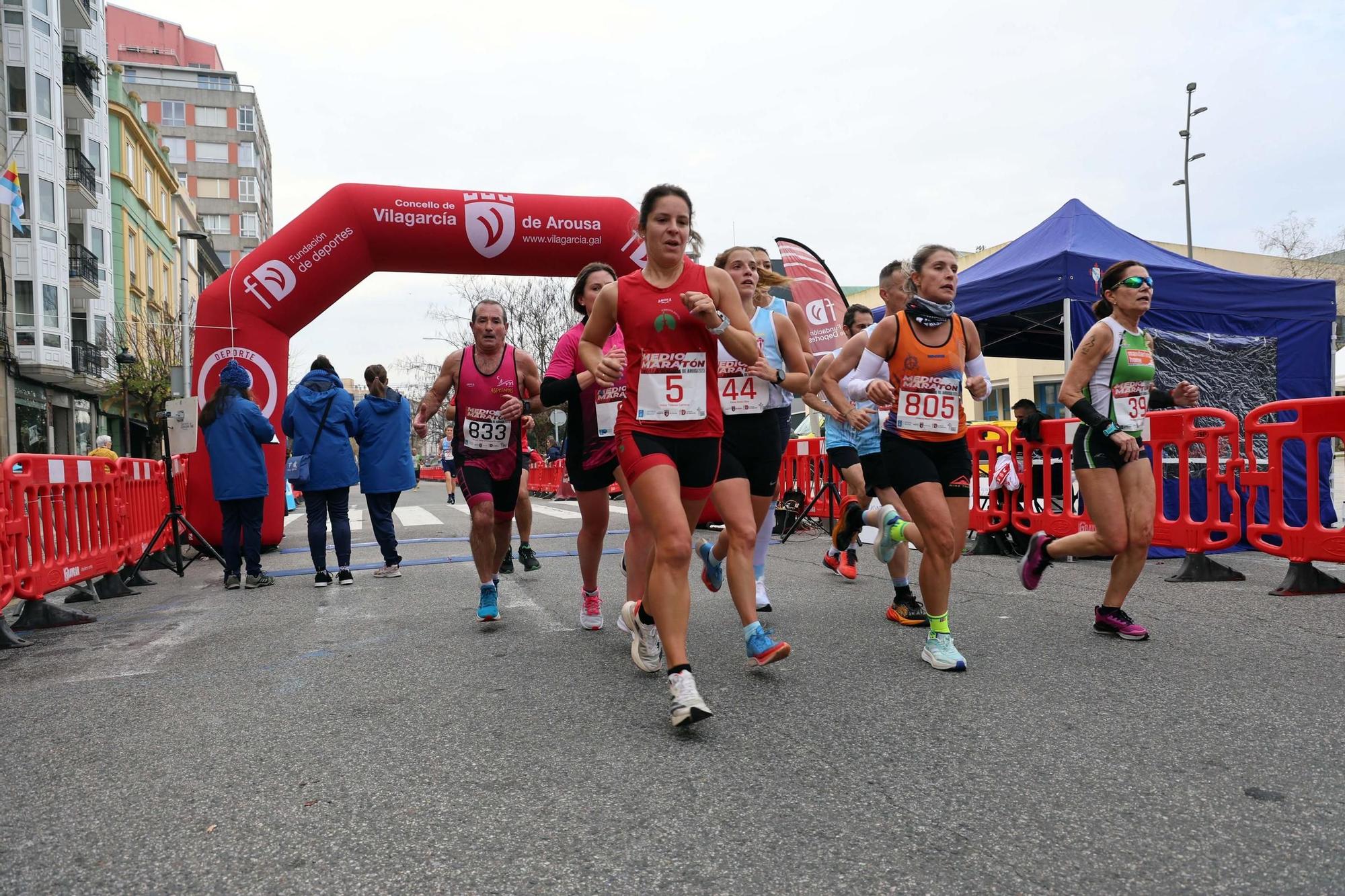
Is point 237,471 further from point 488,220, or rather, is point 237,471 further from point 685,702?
point 685,702

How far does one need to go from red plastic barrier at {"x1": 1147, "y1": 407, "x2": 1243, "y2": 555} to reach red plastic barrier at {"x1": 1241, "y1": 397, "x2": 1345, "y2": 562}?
123 millimetres

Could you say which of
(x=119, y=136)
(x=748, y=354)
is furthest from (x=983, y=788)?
(x=119, y=136)

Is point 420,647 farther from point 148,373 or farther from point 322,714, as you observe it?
point 148,373

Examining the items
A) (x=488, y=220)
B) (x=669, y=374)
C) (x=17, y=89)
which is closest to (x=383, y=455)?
(x=488, y=220)

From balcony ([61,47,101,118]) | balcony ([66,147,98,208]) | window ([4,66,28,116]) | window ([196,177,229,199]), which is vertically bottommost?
balcony ([66,147,98,208])

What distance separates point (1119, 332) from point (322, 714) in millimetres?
4019

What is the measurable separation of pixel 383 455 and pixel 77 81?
34.4 meters

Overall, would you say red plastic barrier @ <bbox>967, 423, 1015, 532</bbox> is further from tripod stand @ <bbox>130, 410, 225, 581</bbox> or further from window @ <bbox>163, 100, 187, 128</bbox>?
window @ <bbox>163, 100, 187, 128</bbox>

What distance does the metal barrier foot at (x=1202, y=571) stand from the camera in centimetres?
651

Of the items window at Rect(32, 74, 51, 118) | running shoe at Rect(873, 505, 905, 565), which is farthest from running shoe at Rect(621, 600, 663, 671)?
window at Rect(32, 74, 51, 118)

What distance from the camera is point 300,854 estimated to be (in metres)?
2.20

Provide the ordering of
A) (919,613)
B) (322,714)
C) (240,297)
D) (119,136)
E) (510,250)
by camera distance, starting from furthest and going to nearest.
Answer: (119,136) < (510,250) < (240,297) < (919,613) < (322,714)

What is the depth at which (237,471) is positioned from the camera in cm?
764

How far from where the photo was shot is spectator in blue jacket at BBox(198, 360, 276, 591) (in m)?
7.61
